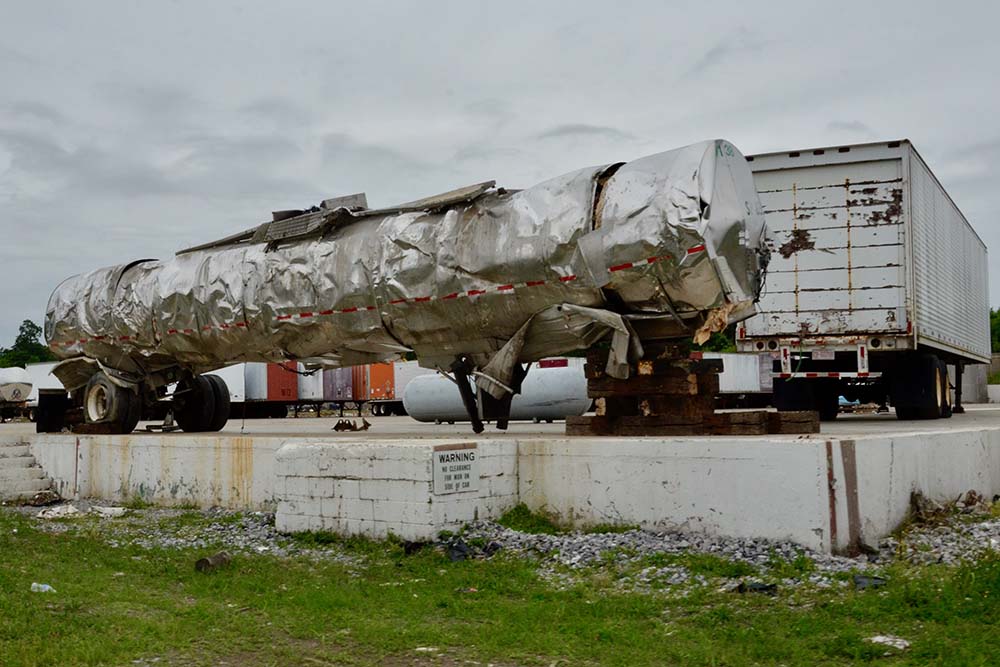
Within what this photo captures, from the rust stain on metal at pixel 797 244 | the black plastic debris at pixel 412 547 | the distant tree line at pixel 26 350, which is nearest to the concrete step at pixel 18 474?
the black plastic debris at pixel 412 547

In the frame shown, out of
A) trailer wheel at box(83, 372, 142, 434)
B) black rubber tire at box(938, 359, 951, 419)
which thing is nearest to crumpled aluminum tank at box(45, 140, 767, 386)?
trailer wheel at box(83, 372, 142, 434)

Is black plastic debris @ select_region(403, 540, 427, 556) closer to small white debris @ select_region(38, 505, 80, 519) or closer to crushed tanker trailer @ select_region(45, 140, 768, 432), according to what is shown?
crushed tanker trailer @ select_region(45, 140, 768, 432)

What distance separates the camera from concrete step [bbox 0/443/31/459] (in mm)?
14250

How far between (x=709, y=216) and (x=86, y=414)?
32.4 feet

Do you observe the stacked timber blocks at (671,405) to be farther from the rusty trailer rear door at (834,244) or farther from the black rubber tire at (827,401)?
the black rubber tire at (827,401)

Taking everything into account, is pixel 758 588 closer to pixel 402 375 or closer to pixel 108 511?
pixel 108 511

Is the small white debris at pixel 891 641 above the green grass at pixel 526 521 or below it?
below

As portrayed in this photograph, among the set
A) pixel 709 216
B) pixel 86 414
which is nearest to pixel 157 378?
pixel 86 414

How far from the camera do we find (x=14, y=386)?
3741 cm

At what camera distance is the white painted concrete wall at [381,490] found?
8.49m

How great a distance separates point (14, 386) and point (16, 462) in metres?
26.0

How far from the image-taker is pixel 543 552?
799 centimetres

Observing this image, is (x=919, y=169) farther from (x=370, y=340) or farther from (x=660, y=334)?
(x=370, y=340)

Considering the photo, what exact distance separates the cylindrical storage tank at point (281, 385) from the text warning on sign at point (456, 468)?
27.7 metres
